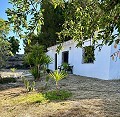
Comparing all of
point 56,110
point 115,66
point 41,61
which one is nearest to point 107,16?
point 56,110

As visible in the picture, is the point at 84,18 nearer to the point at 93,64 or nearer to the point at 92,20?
the point at 92,20

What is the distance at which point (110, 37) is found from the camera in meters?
2.39

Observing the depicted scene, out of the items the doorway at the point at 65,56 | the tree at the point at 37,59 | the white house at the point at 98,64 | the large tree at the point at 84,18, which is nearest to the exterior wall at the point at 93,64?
the white house at the point at 98,64

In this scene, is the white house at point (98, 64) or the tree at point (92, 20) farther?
the white house at point (98, 64)

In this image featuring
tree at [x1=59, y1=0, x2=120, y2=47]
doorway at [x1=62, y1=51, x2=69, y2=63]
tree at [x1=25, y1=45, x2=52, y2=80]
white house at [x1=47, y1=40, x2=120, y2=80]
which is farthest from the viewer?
doorway at [x1=62, y1=51, x2=69, y2=63]

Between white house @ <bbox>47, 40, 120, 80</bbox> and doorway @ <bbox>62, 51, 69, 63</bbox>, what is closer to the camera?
white house @ <bbox>47, 40, 120, 80</bbox>

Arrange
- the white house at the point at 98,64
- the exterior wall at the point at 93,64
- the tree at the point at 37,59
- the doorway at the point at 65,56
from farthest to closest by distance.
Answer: the doorway at the point at 65,56 < the tree at the point at 37,59 < the exterior wall at the point at 93,64 < the white house at the point at 98,64

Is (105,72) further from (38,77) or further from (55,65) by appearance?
(55,65)

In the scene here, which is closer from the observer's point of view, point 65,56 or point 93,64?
point 93,64

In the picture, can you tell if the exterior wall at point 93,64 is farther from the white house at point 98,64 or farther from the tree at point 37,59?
the tree at point 37,59

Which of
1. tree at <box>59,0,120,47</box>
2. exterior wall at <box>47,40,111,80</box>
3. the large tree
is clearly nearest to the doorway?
exterior wall at <box>47,40,111,80</box>

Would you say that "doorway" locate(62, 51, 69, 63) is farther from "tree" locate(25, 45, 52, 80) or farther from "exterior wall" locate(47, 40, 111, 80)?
"tree" locate(25, 45, 52, 80)

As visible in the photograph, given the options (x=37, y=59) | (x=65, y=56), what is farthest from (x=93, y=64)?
(x=65, y=56)

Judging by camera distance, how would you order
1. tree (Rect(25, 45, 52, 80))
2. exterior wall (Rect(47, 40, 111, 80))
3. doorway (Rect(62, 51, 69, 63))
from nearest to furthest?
exterior wall (Rect(47, 40, 111, 80))
tree (Rect(25, 45, 52, 80))
doorway (Rect(62, 51, 69, 63))
